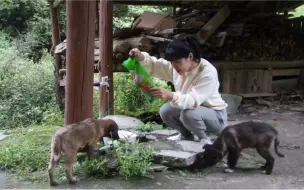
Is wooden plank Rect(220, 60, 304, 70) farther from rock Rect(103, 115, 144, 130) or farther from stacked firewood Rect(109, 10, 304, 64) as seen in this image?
rock Rect(103, 115, 144, 130)

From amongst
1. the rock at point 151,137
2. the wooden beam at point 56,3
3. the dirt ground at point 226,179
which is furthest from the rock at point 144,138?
the wooden beam at point 56,3

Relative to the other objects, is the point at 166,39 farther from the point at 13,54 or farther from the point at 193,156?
the point at 13,54

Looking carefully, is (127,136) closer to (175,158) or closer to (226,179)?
(175,158)

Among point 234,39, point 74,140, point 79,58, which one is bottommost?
point 74,140

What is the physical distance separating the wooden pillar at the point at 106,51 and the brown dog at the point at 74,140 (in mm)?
2705

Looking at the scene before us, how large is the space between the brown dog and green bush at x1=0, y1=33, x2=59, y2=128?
18.1 feet

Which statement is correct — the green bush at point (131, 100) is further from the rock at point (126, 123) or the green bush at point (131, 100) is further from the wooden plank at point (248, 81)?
the rock at point (126, 123)

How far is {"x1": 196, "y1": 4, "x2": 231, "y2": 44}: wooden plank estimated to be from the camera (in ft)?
23.8

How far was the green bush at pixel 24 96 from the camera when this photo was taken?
9406 millimetres

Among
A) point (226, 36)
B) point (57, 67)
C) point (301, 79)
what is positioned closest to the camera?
point (226, 36)

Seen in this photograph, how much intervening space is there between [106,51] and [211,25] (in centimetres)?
209

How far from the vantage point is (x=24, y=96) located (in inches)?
409

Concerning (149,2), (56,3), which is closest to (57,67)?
(56,3)

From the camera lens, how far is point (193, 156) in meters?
4.01
